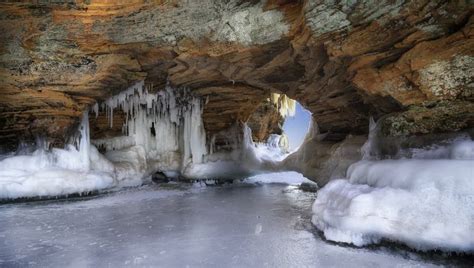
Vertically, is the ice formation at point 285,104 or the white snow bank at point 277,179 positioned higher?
the ice formation at point 285,104

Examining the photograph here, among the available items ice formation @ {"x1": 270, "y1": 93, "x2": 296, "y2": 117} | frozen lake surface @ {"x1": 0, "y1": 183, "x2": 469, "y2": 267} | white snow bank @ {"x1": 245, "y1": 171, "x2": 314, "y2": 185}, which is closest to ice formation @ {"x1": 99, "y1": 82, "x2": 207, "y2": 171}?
white snow bank @ {"x1": 245, "y1": 171, "x2": 314, "y2": 185}

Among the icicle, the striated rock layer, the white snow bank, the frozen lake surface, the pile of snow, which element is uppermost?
the striated rock layer

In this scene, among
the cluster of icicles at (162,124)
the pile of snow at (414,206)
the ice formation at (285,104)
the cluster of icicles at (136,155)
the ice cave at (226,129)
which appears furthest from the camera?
the ice formation at (285,104)

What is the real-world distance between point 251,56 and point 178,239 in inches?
208

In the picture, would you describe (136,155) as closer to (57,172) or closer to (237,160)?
(57,172)

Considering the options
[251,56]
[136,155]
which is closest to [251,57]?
[251,56]

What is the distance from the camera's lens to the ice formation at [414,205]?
381 centimetres

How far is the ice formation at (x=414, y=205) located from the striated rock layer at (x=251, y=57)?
1.22 metres

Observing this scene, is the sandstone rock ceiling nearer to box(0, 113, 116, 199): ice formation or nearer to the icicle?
the icicle

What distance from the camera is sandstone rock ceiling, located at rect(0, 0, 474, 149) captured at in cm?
508

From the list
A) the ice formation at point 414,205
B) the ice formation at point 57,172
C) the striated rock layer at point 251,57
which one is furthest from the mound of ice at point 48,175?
the ice formation at point 414,205

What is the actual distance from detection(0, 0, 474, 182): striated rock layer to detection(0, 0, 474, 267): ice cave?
0.03 m

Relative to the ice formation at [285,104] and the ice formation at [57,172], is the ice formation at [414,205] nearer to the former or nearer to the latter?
the ice formation at [57,172]

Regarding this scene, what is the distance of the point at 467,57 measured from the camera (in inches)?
184
